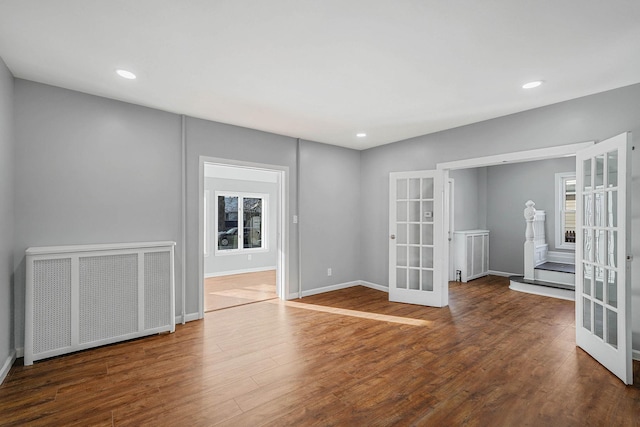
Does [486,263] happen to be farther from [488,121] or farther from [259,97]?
[259,97]

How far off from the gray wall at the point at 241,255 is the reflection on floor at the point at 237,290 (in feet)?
0.95

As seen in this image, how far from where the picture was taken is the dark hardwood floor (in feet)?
6.50

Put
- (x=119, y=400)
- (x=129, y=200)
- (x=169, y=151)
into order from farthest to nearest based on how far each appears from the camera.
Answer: (x=169, y=151)
(x=129, y=200)
(x=119, y=400)

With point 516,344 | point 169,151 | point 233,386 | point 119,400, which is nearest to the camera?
point 119,400

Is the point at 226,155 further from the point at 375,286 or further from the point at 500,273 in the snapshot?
the point at 500,273

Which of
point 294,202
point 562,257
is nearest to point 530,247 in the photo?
point 562,257

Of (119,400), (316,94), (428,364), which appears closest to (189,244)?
(119,400)

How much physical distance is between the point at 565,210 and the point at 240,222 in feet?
23.5

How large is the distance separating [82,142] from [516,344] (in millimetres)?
4977

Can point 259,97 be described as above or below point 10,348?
above

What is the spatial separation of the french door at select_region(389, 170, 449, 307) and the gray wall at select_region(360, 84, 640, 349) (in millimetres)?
385

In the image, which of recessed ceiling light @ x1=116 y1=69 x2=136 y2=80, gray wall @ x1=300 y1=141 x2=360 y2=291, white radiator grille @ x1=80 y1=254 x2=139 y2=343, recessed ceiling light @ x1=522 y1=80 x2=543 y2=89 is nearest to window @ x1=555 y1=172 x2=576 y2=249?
gray wall @ x1=300 y1=141 x2=360 y2=291

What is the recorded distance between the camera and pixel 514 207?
258 inches

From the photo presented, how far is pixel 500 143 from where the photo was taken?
380 cm
